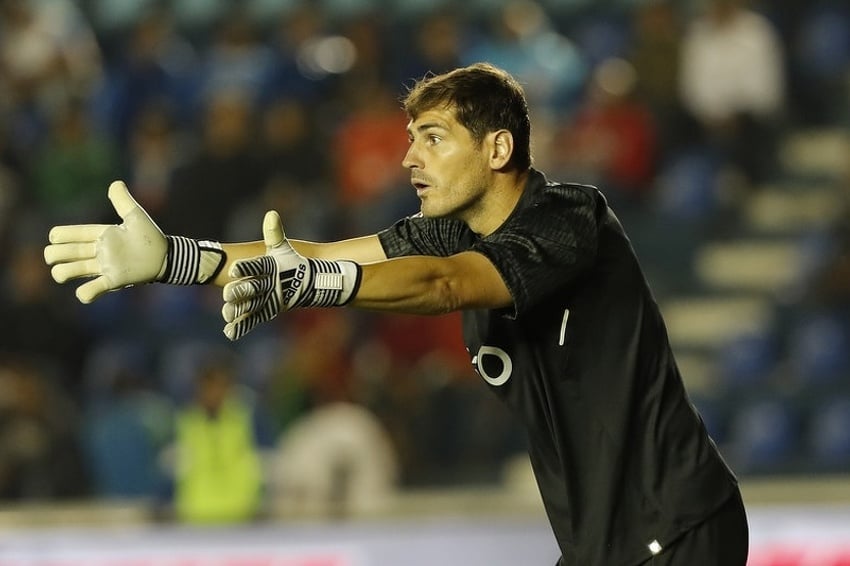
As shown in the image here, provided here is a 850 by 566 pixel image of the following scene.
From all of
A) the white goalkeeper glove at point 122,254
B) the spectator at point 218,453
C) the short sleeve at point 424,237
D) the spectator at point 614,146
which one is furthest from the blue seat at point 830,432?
the white goalkeeper glove at point 122,254

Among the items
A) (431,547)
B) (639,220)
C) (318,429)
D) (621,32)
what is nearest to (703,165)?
(639,220)

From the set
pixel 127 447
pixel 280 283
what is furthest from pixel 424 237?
pixel 127 447

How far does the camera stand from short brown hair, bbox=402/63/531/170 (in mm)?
3740

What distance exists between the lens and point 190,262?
3.60 metres

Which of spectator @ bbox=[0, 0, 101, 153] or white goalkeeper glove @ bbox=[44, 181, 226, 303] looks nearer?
white goalkeeper glove @ bbox=[44, 181, 226, 303]

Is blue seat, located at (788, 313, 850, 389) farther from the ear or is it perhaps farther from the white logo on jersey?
the ear

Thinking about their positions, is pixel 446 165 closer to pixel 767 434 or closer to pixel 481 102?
pixel 481 102

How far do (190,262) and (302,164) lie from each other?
681 cm

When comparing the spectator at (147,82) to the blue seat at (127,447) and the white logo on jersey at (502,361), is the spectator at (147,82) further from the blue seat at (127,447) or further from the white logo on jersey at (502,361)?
the white logo on jersey at (502,361)

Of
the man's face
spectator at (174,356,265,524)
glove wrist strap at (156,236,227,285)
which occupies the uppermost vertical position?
the man's face

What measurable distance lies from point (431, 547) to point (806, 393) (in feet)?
10.7

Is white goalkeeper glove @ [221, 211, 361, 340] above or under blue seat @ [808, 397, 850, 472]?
above

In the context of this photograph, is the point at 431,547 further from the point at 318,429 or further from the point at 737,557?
the point at 737,557

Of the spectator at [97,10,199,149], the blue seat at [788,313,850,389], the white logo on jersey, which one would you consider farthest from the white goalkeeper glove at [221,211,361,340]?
the spectator at [97,10,199,149]
